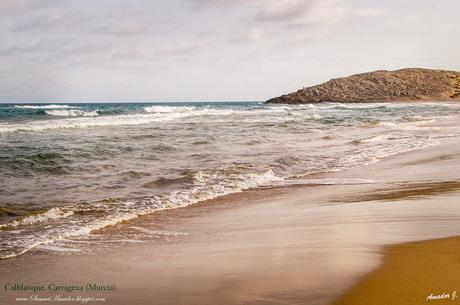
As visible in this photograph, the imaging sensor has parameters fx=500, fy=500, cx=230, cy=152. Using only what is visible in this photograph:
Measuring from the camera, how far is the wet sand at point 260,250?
385 cm

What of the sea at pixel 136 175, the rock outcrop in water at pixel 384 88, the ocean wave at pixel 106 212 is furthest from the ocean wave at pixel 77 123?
the rock outcrop in water at pixel 384 88

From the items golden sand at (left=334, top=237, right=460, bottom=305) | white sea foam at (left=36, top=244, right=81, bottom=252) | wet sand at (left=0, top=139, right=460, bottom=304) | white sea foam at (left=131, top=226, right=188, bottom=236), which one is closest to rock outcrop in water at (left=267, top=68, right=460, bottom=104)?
wet sand at (left=0, top=139, right=460, bottom=304)

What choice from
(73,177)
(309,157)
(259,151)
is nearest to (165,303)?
(73,177)

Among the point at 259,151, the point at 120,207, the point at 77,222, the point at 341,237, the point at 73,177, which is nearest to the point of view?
the point at 341,237

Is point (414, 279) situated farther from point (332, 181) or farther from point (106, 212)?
point (332, 181)

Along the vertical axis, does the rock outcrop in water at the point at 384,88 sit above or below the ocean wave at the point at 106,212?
above

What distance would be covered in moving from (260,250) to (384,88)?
8168cm

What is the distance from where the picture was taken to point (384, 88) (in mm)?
81875

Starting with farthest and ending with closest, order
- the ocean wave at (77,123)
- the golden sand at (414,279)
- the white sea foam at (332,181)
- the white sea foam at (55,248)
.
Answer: the ocean wave at (77,123)
the white sea foam at (332,181)
the white sea foam at (55,248)
the golden sand at (414,279)

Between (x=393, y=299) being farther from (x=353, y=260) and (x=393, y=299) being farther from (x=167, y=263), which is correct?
(x=167, y=263)

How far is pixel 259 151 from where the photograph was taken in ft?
50.0

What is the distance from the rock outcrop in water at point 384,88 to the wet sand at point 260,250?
240 feet

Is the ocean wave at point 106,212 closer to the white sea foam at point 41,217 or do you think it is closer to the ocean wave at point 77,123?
the white sea foam at point 41,217

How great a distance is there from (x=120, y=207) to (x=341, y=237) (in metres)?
3.77
